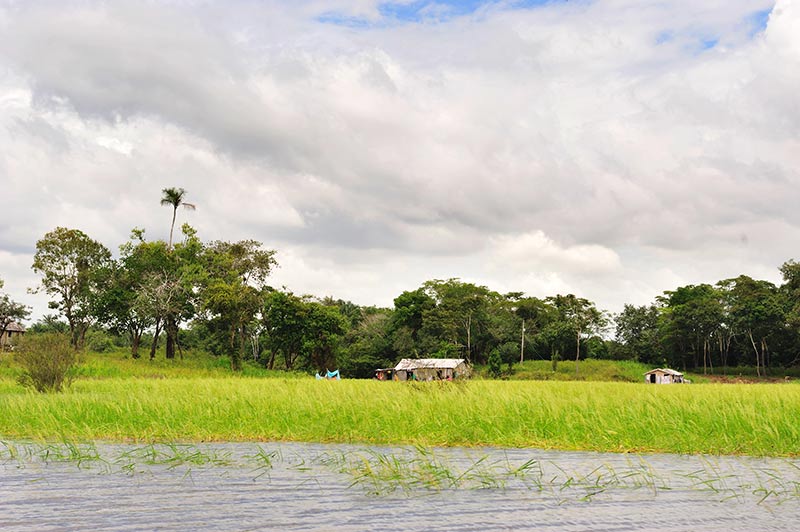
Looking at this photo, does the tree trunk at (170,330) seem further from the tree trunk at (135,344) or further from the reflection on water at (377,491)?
the reflection on water at (377,491)

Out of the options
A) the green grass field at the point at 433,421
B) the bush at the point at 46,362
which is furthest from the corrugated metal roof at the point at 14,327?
the green grass field at the point at 433,421

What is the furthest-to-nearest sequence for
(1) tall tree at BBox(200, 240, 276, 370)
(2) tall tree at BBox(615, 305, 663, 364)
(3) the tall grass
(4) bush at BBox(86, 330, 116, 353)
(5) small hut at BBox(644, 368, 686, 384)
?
(2) tall tree at BBox(615, 305, 663, 364), (4) bush at BBox(86, 330, 116, 353), (5) small hut at BBox(644, 368, 686, 384), (1) tall tree at BBox(200, 240, 276, 370), (3) the tall grass

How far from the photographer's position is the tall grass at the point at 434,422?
1467cm

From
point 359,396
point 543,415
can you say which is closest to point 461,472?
point 543,415

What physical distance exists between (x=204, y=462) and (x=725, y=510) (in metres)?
7.88

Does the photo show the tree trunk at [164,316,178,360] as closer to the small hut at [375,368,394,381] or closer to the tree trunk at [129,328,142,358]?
the tree trunk at [129,328,142,358]

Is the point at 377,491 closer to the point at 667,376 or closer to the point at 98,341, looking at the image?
the point at 667,376

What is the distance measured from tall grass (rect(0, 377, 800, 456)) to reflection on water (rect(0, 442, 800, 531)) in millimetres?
1583

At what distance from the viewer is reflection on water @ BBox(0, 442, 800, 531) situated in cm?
795

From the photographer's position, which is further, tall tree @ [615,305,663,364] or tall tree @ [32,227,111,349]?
tall tree @ [615,305,663,364]

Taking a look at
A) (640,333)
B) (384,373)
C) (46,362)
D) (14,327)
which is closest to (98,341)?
(14,327)

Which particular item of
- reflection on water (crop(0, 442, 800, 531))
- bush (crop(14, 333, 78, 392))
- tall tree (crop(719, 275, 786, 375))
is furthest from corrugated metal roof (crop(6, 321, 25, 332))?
tall tree (crop(719, 275, 786, 375))

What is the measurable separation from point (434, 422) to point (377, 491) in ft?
21.8

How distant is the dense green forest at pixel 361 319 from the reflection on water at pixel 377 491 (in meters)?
44.5
